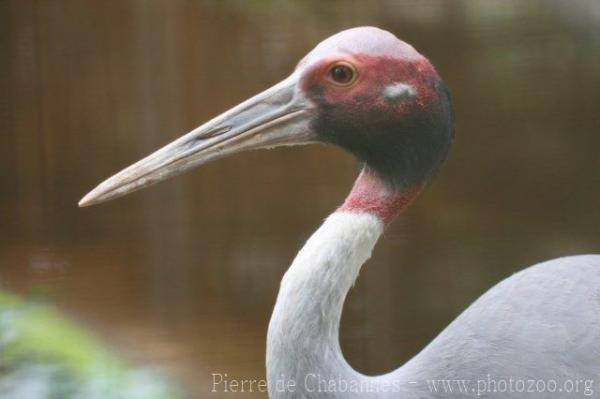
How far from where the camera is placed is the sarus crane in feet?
8.62

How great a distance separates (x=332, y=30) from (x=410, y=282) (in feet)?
3.71

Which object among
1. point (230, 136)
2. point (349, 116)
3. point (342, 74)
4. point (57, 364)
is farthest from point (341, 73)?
point (57, 364)

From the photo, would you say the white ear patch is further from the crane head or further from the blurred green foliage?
the blurred green foliage

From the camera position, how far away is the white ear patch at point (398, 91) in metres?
2.65

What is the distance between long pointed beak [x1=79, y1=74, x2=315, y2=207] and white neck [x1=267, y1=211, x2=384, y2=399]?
12.4 inches

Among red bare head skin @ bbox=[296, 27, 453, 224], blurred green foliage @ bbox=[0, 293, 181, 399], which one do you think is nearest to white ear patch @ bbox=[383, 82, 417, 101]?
red bare head skin @ bbox=[296, 27, 453, 224]

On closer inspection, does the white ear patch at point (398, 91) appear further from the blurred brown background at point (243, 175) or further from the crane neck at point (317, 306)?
the blurred brown background at point (243, 175)

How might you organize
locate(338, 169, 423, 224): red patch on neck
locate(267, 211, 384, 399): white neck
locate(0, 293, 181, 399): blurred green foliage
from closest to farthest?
locate(267, 211, 384, 399): white neck
locate(338, 169, 423, 224): red patch on neck
locate(0, 293, 181, 399): blurred green foliage

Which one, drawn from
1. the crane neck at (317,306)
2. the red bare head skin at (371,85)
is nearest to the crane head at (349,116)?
the red bare head skin at (371,85)

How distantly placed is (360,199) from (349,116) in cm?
25

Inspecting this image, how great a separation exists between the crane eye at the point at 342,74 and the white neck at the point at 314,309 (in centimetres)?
39

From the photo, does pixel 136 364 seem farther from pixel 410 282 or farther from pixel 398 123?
pixel 398 123

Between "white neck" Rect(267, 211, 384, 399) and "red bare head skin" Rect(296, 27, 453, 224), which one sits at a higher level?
"red bare head skin" Rect(296, 27, 453, 224)

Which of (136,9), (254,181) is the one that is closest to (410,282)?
(254,181)
